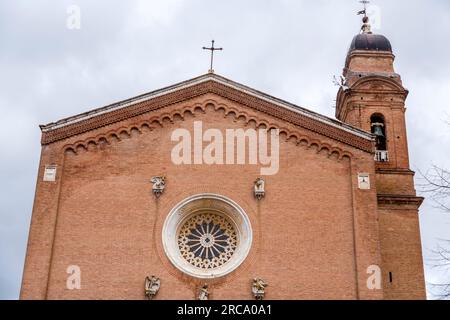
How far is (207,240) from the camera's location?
2112 cm

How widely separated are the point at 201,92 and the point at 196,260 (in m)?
5.65

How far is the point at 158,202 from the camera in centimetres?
2088

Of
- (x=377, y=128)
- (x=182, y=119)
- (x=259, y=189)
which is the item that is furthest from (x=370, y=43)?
(x=259, y=189)

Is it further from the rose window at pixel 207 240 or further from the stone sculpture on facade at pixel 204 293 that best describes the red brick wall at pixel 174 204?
the rose window at pixel 207 240

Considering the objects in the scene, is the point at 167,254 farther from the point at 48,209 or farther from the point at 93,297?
the point at 48,209

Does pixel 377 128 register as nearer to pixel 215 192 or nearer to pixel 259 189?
pixel 259 189

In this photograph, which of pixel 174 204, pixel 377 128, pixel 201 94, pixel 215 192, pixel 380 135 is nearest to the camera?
pixel 174 204

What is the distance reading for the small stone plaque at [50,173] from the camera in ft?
68.9

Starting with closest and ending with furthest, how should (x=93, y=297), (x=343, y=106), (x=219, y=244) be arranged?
(x=93, y=297), (x=219, y=244), (x=343, y=106)

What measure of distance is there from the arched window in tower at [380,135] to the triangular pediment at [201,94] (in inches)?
154

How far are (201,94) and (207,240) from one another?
4926 millimetres

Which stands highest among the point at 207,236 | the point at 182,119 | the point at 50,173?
the point at 182,119
